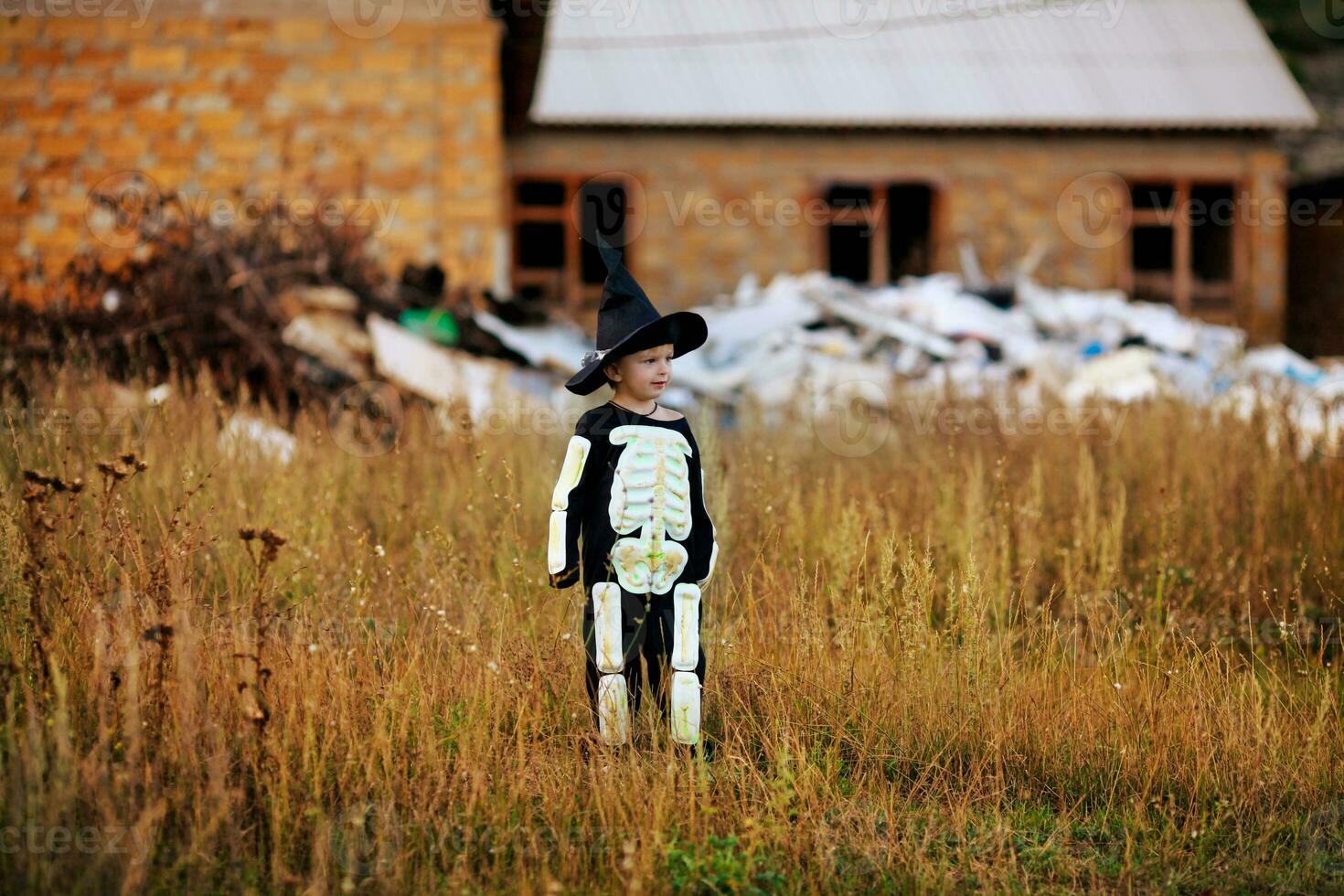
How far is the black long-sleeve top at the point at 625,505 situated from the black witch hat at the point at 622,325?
0.12 m

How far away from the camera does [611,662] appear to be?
337cm

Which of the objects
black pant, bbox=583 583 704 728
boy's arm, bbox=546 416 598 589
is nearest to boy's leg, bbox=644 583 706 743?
black pant, bbox=583 583 704 728

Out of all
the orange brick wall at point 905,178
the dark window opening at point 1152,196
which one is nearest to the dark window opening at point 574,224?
the orange brick wall at point 905,178

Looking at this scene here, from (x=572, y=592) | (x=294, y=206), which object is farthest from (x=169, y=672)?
(x=294, y=206)

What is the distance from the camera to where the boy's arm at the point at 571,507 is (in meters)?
3.37

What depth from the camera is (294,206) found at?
Result: 11422 millimetres

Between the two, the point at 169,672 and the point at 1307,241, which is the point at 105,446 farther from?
the point at 1307,241

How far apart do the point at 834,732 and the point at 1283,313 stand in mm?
16364

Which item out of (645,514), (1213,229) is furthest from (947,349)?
(1213,229)

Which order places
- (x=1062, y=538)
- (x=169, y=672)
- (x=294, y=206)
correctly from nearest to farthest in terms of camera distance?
(x=169, y=672)
(x=1062, y=538)
(x=294, y=206)

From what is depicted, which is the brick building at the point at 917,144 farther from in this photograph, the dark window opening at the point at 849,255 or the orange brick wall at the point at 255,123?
the orange brick wall at the point at 255,123

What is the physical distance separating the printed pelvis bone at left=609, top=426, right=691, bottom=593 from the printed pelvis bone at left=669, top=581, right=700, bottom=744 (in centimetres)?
6

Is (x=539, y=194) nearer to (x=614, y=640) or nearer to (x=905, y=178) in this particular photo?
(x=905, y=178)

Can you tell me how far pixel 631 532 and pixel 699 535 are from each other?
0.21 metres
